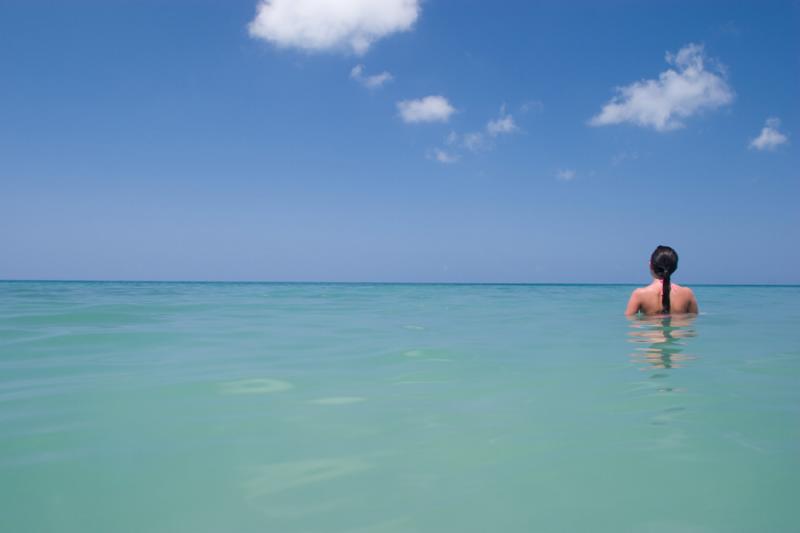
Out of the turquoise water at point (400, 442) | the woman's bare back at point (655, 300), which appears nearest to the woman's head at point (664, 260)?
the woman's bare back at point (655, 300)

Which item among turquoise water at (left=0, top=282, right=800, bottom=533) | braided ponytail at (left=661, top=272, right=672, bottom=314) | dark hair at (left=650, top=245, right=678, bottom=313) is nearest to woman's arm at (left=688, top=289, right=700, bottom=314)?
braided ponytail at (left=661, top=272, right=672, bottom=314)

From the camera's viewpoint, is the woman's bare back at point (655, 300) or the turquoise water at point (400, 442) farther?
the woman's bare back at point (655, 300)

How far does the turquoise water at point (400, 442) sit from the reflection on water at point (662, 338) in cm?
8

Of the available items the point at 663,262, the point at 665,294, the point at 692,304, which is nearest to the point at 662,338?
the point at 663,262

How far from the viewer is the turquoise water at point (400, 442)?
1.81m

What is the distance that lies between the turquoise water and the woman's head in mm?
1554

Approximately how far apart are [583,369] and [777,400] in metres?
A: 1.40

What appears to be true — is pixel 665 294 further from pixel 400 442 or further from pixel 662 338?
pixel 400 442

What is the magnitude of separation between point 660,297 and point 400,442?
6.16 m

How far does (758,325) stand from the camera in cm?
843

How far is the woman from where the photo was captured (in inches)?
263

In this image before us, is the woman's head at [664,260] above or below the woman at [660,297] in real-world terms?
above

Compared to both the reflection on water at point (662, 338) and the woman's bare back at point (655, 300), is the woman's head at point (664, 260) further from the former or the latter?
the reflection on water at point (662, 338)

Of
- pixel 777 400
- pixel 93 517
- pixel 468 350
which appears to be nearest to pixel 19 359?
pixel 93 517
